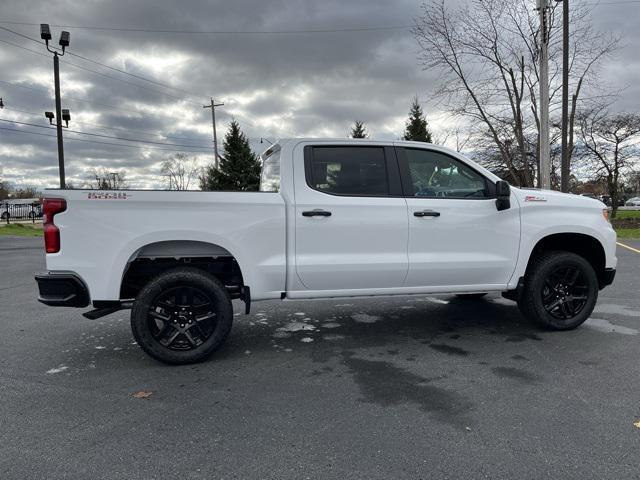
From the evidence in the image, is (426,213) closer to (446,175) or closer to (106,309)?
(446,175)

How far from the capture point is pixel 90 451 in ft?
8.75

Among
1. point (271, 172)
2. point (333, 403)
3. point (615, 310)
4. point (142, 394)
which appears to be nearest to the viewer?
point (333, 403)

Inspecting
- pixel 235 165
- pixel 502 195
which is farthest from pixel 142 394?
pixel 235 165

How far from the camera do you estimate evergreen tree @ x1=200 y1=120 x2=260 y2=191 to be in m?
42.4

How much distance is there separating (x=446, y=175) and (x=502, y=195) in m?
0.57

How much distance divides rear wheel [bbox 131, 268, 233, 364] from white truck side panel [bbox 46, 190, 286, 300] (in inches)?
11.7

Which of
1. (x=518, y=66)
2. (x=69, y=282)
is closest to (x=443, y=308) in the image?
(x=69, y=282)

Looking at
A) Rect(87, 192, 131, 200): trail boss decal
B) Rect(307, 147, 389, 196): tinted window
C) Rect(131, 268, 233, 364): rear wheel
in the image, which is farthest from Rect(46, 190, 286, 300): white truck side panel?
Rect(307, 147, 389, 196): tinted window

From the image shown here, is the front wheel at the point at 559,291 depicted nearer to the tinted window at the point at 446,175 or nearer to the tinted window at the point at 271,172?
the tinted window at the point at 446,175

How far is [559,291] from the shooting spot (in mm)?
4895

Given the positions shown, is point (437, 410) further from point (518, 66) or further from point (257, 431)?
point (518, 66)

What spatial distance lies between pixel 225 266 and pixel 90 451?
2.07m

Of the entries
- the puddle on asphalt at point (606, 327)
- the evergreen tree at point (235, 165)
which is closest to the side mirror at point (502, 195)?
the puddle on asphalt at point (606, 327)

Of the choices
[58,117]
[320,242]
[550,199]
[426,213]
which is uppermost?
[58,117]
